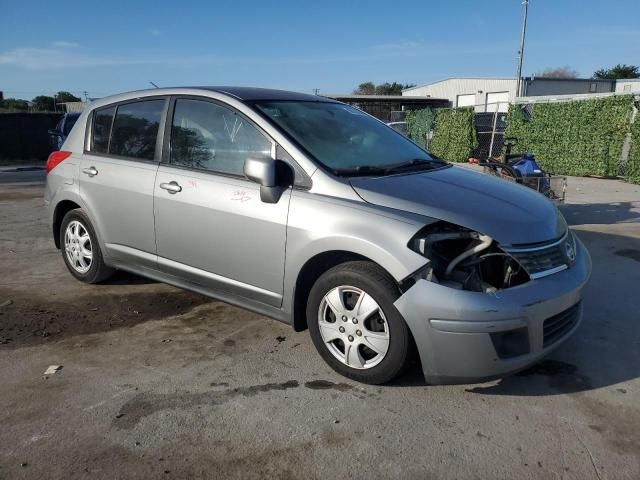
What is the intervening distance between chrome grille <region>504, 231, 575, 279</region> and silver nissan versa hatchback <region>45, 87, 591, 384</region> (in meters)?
0.01

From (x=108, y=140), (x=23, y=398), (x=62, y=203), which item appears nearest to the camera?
(x=23, y=398)

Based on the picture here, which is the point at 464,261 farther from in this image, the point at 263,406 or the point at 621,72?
the point at 621,72

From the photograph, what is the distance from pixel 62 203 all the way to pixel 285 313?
9.19 ft

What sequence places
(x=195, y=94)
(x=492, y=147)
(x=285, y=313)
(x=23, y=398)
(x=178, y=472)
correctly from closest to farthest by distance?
1. (x=178, y=472)
2. (x=23, y=398)
3. (x=285, y=313)
4. (x=195, y=94)
5. (x=492, y=147)

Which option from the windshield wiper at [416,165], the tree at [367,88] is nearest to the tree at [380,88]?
the tree at [367,88]

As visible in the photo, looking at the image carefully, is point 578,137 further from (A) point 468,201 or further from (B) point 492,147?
(A) point 468,201

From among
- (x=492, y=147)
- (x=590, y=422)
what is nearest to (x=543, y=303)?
(x=590, y=422)

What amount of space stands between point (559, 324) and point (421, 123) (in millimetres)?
17708

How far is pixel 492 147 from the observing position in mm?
17578

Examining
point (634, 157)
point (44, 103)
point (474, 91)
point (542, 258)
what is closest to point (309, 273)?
point (542, 258)

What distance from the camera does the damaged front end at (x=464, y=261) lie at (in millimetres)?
2869

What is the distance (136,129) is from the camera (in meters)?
4.42

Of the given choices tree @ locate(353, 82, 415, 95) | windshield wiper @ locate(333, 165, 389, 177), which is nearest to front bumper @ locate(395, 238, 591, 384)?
windshield wiper @ locate(333, 165, 389, 177)

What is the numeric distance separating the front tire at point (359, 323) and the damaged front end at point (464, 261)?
243 mm
